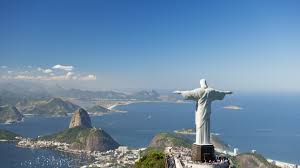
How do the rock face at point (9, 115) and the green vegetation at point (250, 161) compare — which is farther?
the rock face at point (9, 115)

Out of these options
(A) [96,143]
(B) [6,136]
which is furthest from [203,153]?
(B) [6,136]

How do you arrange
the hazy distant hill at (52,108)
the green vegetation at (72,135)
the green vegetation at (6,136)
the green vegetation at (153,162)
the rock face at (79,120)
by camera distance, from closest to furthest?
the green vegetation at (153,162) < the green vegetation at (72,135) < the green vegetation at (6,136) < the rock face at (79,120) < the hazy distant hill at (52,108)

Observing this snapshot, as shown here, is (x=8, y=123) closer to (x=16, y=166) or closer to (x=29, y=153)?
(x=29, y=153)

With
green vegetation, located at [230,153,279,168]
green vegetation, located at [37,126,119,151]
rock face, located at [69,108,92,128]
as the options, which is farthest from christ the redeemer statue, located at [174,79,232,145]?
rock face, located at [69,108,92,128]

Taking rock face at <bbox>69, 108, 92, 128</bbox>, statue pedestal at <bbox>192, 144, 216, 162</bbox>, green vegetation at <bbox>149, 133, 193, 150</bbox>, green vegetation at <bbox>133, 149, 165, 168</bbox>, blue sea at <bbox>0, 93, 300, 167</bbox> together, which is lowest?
blue sea at <bbox>0, 93, 300, 167</bbox>

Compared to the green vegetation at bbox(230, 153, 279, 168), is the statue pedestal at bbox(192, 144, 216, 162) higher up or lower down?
higher up

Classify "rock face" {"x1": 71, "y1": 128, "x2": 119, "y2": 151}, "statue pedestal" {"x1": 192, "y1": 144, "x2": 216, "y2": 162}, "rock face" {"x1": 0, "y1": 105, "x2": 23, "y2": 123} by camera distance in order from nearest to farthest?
"statue pedestal" {"x1": 192, "y1": 144, "x2": 216, "y2": 162}
"rock face" {"x1": 71, "y1": 128, "x2": 119, "y2": 151}
"rock face" {"x1": 0, "y1": 105, "x2": 23, "y2": 123}

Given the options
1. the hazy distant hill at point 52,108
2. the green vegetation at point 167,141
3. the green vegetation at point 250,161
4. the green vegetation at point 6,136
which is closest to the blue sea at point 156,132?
the green vegetation at point 6,136

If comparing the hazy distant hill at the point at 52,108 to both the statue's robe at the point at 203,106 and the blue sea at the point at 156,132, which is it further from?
the statue's robe at the point at 203,106

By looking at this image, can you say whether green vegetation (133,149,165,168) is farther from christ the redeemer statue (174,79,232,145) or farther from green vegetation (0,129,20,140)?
green vegetation (0,129,20,140)
